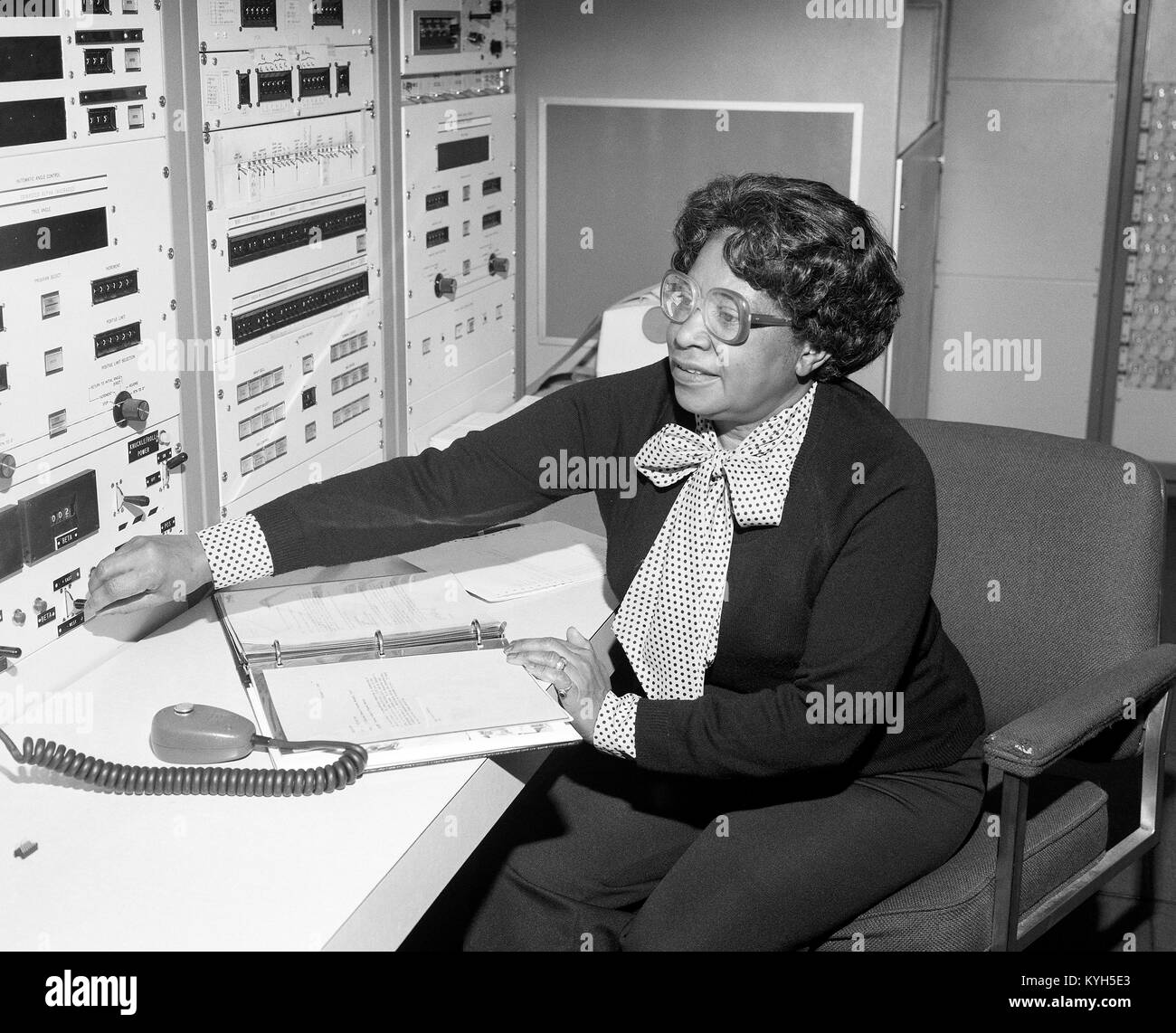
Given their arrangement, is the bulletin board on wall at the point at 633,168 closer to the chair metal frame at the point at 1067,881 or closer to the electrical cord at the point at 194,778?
the chair metal frame at the point at 1067,881

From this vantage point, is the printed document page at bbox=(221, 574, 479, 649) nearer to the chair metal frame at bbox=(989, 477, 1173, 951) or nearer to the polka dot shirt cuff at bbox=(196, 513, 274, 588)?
the polka dot shirt cuff at bbox=(196, 513, 274, 588)

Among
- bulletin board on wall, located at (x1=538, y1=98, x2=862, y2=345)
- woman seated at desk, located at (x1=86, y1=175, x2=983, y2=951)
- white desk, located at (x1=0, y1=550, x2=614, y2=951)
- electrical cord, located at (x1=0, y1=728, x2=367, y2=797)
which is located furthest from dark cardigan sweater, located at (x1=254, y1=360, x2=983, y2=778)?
bulletin board on wall, located at (x1=538, y1=98, x2=862, y2=345)

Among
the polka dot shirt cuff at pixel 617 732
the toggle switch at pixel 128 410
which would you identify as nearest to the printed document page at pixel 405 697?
the polka dot shirt cuff at pixel 617 732

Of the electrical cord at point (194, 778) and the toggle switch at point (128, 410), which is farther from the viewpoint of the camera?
the toggle switch at point (128, 410)

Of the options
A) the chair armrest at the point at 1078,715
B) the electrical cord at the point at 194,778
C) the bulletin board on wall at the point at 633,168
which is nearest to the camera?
the electrical cord at the point at 194,778

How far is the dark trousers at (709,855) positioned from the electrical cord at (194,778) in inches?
16.9

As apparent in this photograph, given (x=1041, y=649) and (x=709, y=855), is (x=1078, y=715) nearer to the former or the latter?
(x=1041, y=649)

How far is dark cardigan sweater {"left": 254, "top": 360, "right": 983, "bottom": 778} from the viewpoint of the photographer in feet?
4.63

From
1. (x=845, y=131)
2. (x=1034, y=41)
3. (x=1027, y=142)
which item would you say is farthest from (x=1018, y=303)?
(x=845, y=131)

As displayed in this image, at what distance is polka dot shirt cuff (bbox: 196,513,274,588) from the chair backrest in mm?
851

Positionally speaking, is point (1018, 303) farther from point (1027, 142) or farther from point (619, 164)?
point (619, 164)

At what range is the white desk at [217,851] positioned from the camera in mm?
997

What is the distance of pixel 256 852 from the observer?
1.09 m

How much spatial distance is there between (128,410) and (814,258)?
30.3 inches
